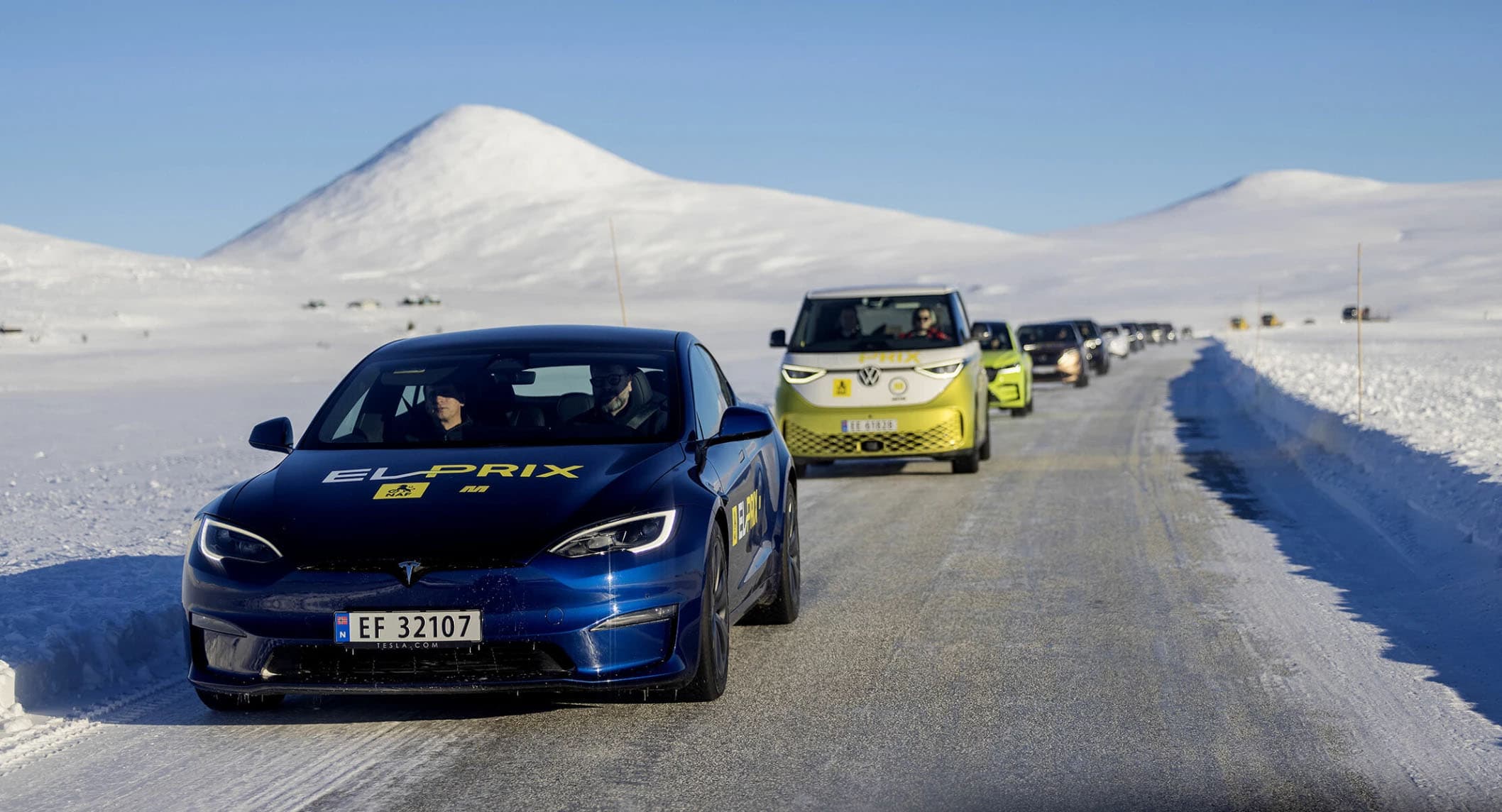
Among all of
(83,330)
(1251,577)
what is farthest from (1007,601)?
(83,330)

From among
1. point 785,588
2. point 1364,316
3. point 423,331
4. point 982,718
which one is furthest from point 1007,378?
point 1364,316

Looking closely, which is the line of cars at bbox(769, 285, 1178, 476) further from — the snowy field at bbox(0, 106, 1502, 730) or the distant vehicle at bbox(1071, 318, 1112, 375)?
the distant vehicle at bbox(1071, 318, 1112, 375)

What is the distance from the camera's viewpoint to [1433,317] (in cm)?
11981

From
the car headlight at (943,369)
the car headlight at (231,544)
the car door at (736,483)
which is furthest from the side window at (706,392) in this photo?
the car headlight at (943,369)

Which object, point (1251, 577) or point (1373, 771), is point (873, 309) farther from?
point (1373, 771)

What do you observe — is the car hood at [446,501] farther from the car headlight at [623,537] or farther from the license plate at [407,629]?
the license plate at [407,629]

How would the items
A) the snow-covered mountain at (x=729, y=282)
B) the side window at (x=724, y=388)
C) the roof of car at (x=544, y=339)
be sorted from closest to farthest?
the roof of car at (x=544, y=339)
the side window at (x=724, y=388)
the snow-covered mountain at (x=729, y=282)

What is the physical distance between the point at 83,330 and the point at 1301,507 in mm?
70871

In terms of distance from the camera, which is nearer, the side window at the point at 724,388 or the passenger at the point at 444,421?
the passenger at the point at 444,421

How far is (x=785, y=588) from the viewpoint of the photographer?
304 inches

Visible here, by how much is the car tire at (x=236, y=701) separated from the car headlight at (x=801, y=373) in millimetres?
9323

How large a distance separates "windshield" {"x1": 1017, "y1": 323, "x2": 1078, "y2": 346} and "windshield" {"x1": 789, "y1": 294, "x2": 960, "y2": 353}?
18.1 meters

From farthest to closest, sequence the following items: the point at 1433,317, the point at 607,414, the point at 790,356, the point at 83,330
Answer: the point at 1433,317, the point at 83,330, the point at 790,356, the point at 607,414

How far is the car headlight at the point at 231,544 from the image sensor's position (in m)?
5.65
